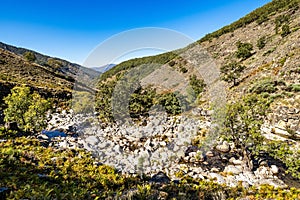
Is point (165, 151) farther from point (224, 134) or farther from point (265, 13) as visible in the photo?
point (265, 13)

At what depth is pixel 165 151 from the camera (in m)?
15.4

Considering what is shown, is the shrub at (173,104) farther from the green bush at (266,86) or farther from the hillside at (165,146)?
the green bush at (266,86)

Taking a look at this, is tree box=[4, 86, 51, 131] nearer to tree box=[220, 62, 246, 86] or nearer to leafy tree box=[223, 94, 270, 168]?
leafy tree box=[223, 94, 270, 168]

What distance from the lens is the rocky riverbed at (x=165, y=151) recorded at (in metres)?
11.9

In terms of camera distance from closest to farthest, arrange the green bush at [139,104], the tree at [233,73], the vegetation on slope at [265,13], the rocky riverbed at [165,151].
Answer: the rocky riverbed at [165,151]
the green bush at [139,104]
the tree at [233,73]
the vegetation on slope at [265,13]

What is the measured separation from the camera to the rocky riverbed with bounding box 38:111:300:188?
1188 centimetres

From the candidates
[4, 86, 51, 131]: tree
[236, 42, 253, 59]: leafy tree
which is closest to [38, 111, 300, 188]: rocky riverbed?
[4, 86, 51, 131]: tree

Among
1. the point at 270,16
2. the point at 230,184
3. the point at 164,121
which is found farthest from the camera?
the point at 270,16

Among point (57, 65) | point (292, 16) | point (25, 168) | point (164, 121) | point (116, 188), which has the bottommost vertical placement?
point (116, 188)

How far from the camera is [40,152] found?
1181cm

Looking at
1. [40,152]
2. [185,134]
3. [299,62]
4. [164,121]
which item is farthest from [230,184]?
[299,62]

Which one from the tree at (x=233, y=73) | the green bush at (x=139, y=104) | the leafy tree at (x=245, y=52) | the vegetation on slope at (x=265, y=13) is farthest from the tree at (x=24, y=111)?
the vegetation on slope at (x=265, y=13)

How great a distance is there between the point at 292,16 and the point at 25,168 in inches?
2440

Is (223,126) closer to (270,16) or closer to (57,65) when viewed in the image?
(270,16)
